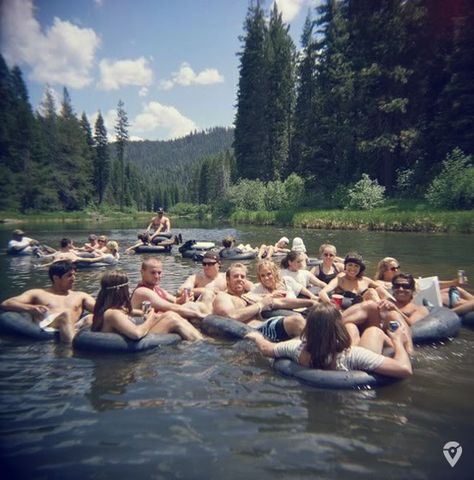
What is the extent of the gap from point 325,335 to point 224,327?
2.05 meters

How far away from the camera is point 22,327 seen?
5.95 metres

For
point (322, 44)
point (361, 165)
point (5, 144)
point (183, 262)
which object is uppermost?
point (322, 44)

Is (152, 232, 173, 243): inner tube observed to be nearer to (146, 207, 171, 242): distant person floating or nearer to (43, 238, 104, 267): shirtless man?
(146, 207, 171, 242): distant person floating

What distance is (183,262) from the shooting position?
47.9 ft

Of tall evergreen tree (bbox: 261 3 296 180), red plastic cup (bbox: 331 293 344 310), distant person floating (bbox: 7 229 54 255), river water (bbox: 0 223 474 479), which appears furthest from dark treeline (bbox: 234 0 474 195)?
river water (bbox: 0 223 474 479)

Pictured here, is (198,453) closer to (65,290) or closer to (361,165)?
(65,290)

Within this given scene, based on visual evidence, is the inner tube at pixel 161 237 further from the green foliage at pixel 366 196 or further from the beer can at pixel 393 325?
the green foliage at pixel 366 196

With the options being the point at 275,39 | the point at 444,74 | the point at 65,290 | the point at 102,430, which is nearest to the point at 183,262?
the point at 65,290

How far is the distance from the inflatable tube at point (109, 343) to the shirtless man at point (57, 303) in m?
0.49

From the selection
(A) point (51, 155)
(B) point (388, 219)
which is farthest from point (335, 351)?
(A) point (51, 155)

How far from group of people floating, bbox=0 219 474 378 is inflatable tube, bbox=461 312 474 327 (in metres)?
0.09

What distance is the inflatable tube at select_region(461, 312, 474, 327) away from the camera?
6527 millimetres

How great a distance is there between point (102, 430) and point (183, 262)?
11081mm

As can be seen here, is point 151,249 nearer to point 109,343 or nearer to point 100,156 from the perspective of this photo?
point 109,343
